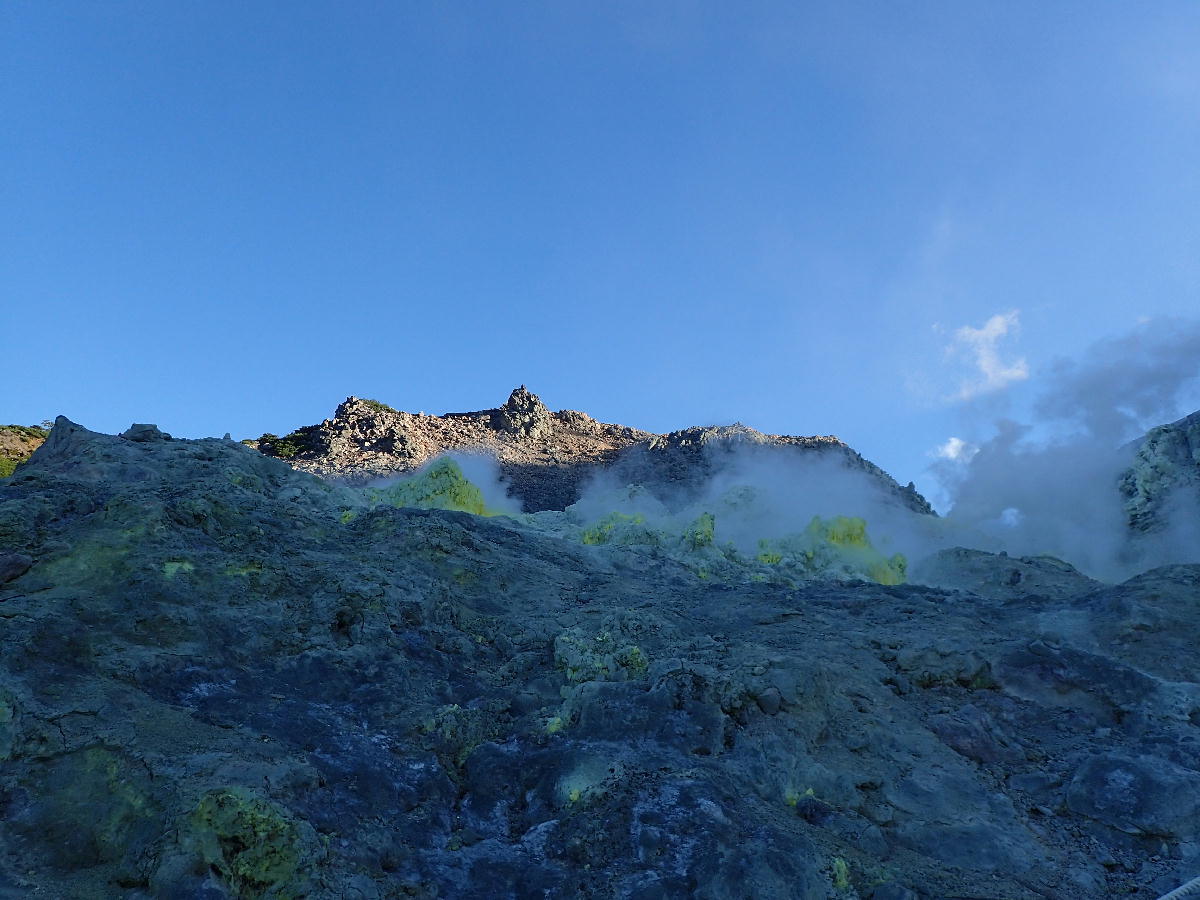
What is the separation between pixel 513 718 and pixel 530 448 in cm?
2399

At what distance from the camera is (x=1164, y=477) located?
19.0 metres

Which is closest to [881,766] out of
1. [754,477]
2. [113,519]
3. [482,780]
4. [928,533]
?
[482,780]

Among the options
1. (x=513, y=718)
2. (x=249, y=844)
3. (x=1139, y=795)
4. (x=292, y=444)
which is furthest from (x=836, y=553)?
(x=292, y=444)

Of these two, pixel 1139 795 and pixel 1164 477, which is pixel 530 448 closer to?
pixel 1164 477

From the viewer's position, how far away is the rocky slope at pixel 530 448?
82.2 ft

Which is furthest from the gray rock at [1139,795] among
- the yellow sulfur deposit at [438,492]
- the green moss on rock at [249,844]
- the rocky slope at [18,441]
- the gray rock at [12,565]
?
the rocky slope at [18,441]

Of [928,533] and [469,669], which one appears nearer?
[469,669]

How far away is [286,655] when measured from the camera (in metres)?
5.93

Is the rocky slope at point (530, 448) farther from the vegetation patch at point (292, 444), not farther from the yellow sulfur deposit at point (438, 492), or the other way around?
the yellow sulfur deposit at point (438, 492)

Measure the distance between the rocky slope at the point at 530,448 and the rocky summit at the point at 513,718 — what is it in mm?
15527

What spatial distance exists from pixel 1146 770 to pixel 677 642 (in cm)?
362

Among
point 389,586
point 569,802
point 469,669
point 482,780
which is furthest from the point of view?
point 389,586

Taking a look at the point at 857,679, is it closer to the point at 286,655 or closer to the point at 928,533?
the point at 286,655

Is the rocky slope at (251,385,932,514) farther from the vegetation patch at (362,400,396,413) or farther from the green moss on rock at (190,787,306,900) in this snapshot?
the green moss on rock at (190,787,306,900)
